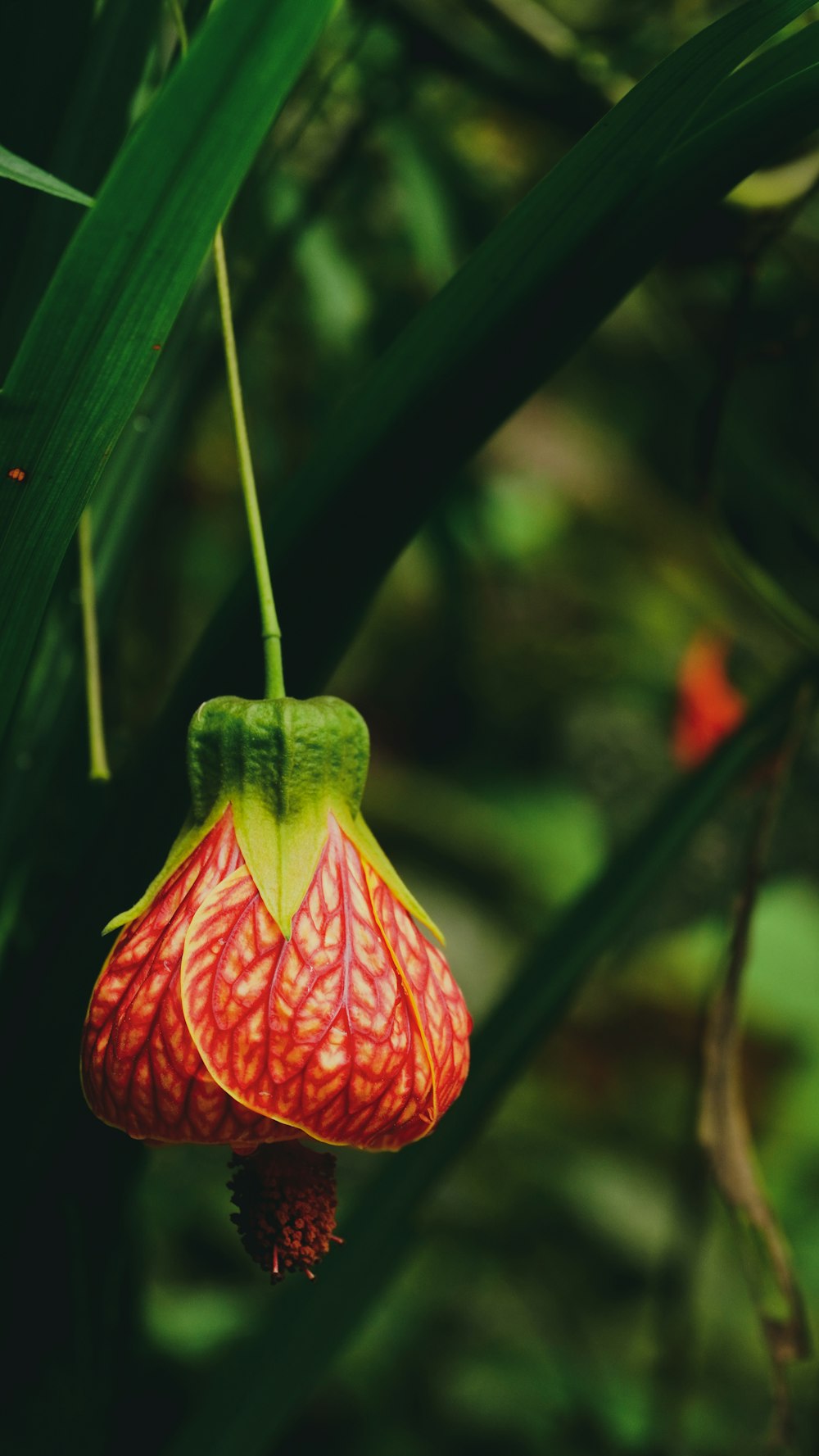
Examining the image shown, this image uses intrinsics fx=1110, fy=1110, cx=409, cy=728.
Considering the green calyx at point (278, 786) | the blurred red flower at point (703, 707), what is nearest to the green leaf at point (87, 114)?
the green calyx at point (278, 786)

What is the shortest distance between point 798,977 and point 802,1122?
0.64 feet

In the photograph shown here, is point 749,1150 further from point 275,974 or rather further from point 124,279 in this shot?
point 124,279

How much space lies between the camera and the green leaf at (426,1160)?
18.7 inches

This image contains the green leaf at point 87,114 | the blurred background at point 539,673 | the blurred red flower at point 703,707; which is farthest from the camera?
the blurred red flower at point 703,707

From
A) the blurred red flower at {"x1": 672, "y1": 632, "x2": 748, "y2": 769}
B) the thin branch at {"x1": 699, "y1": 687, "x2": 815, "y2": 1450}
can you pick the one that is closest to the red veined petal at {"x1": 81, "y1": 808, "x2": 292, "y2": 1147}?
the thin branch at {"x1": 699, "y1": 687, "x2": 815, "y2": 1450}

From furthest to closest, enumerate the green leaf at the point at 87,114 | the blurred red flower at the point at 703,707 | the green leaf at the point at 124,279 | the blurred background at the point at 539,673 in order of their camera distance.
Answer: the blurred red flower at the point at 703,707 → the blurred background at the point at 539,673 → the green leaf at the point at 87,114 → the green leaf at the point at 124,279

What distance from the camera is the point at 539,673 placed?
180cm

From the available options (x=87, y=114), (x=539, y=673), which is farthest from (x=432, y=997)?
(x=539, y=673)

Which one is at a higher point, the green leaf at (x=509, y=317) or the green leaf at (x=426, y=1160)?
the green leaf at (x=509, y=317)

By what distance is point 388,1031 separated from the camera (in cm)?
25

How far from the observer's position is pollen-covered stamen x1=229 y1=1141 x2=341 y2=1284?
271 millimetres

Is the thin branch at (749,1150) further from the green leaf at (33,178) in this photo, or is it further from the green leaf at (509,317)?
the green leaf at (33,178)

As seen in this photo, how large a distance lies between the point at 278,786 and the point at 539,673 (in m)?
1.54

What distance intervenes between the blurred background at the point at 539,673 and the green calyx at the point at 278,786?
4 centimetres
